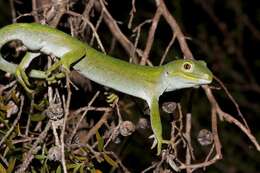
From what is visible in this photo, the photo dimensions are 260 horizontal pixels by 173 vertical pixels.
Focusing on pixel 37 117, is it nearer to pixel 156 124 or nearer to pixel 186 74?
pixel 156 124

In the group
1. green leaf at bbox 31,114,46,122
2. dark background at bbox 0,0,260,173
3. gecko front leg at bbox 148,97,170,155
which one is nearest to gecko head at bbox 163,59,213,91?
gecko front leg at bbox 148,97,170,155

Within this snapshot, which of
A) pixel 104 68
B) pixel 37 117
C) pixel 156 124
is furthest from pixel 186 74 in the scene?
pixel 37 117

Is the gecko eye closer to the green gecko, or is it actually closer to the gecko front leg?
the green gecko

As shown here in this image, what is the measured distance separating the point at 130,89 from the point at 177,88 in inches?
8.2

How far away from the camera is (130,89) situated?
2.43 m

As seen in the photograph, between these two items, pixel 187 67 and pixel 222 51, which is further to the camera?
pixel 222 51

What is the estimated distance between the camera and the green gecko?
230cm

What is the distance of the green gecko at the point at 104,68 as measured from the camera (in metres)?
2.30

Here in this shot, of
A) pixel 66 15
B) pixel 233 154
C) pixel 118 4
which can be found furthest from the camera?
pixel 233 154

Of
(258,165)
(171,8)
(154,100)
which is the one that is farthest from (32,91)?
(258,165)

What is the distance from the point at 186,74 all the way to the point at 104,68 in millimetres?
348

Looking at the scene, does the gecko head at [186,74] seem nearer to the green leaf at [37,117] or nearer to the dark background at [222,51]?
the green leaf at [37,117]

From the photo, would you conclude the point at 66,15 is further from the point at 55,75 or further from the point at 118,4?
the point at 118,4

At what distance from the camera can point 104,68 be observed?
2396mm
